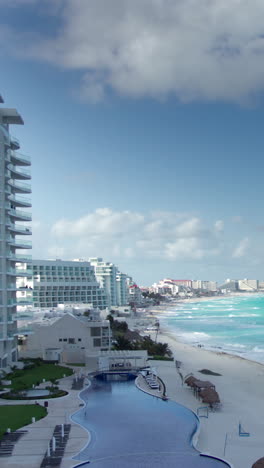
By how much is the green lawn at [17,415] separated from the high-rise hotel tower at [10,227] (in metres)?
12.1

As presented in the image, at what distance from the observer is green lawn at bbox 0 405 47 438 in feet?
81.7

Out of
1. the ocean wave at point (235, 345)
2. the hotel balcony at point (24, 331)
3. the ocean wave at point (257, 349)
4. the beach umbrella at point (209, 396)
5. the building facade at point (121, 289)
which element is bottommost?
the ocean wave at point (257, 349)

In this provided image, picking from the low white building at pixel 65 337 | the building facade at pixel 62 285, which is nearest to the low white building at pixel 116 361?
the low white building at pixel 65 337

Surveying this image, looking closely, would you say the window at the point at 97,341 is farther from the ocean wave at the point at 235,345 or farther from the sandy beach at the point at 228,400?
the ocean wave at the point at 235,345

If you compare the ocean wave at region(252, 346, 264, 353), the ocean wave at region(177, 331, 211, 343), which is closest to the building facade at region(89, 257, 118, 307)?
the ocean wave at region(177, 331, 211, 343)

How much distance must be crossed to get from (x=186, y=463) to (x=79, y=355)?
93.3 feet

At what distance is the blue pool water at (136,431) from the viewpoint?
65.2 feet

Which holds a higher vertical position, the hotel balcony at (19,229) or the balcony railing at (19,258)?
the hotel balcony at (19,229)

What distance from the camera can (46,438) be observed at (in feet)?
75.1

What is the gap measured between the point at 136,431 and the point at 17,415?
7.12m

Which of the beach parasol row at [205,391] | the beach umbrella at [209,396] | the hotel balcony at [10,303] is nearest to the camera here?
the beach umbrella at [209,396]

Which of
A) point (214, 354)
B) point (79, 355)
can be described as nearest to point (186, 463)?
point (79, 355)

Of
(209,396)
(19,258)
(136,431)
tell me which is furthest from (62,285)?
(136,431)

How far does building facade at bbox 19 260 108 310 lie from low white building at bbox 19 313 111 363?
5843cm
